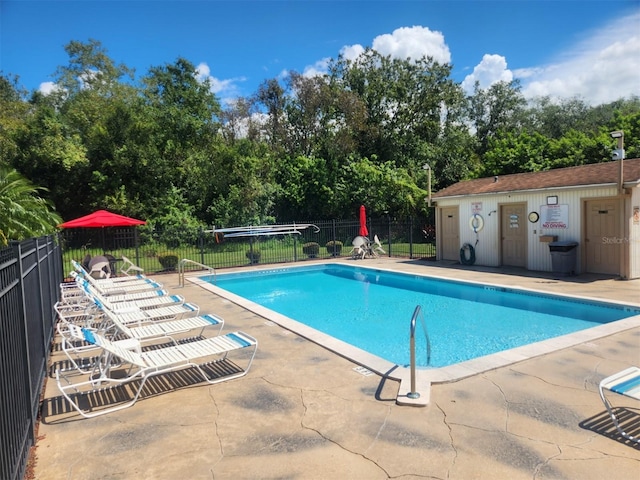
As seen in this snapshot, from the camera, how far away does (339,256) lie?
1919cm

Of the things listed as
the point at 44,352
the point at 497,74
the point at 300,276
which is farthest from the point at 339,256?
the point at 497,74

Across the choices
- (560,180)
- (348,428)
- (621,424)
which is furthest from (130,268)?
(560,180)

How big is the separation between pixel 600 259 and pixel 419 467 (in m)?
11.3

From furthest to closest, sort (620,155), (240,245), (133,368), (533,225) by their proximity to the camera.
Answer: (240,245) < (533,225) < (620,155) < (133,368)

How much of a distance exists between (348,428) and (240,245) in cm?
1833

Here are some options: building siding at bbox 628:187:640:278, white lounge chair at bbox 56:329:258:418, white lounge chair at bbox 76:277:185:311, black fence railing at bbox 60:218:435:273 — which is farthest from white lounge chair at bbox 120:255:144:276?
building siding at bbox 628:187:640:278

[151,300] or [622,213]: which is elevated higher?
[622,213]

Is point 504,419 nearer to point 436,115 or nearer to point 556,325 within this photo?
point 556,325

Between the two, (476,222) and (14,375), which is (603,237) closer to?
(476,222)

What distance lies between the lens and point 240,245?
70.7ft

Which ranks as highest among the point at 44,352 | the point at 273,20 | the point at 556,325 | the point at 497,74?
the point at 497,74

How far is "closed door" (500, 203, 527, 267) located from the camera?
45.5 feet

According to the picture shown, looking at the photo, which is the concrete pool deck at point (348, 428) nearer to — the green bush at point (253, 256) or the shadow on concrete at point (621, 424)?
the shadow on concrete at point (621, 424)

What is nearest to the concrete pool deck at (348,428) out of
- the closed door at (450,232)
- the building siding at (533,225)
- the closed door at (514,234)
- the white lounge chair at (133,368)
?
the white lounge chair at (133,368)
